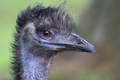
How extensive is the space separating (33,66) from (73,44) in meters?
0.47

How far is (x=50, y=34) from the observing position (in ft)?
24.4

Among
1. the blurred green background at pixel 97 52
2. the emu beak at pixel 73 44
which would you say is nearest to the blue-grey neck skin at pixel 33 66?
the emu beak at pixel 73 44

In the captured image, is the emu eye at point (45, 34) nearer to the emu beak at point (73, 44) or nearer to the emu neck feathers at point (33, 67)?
the emu beak at point (73, 44)

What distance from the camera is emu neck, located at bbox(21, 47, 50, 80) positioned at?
7375 mm

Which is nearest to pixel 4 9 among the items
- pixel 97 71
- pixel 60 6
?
pixel 97 71

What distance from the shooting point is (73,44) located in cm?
741

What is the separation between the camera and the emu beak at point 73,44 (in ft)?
24.1

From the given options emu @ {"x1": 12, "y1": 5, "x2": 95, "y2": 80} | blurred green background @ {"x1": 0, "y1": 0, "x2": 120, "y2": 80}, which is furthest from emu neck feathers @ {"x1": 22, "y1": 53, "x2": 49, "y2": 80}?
blurred green background @ {"x1": 0, "y1": 0, "x2": 120, "y2": 80}

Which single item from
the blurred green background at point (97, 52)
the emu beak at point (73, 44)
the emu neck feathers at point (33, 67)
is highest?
the blurred green background at point (97, 52)

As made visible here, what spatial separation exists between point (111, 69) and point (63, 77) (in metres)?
0.84

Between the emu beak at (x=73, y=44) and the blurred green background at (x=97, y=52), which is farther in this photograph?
the blurred green background at (x=97, y=52)

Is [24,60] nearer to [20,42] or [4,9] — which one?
[20,42]

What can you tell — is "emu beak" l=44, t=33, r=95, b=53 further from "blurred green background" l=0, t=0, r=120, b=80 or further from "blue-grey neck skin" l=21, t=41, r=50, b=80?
"blurred green background" l=0, t=0, r=120, b=80

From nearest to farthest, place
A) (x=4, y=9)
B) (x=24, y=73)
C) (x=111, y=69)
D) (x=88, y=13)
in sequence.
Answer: (x=24, y=73) < (x=111, y=69) < (x=88, y=13) < (x=4, y=9)
